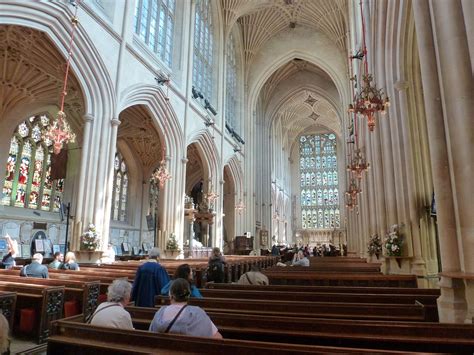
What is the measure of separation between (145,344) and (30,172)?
47.7 feet

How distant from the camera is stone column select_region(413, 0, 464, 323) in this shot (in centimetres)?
364

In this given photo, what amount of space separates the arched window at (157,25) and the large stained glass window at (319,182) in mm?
29219

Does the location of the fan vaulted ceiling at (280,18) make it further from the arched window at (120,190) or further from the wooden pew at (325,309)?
the wooden pew at (325,309)

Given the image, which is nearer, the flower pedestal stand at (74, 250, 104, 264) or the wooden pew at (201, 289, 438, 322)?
the wooden pew at (201, 289, 438, 322)

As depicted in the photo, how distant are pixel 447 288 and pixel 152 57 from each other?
41.3 feet

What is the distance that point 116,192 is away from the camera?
62.5 ft

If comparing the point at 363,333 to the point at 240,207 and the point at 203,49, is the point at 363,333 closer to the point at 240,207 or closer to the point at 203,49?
the point at 203,49

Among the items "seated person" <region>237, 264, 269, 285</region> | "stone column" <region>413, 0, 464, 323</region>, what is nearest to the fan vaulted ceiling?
"stone column" <region>413, 0, 464, 323</region>

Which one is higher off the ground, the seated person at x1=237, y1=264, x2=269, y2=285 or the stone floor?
the seated person at x1=237, y1=264, x2=269, y2=285

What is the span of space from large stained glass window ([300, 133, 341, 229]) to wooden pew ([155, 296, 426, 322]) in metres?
36.8

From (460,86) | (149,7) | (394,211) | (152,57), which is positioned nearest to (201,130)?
(152,57)

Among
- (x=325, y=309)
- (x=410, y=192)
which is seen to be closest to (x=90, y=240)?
(x=325, y=309)

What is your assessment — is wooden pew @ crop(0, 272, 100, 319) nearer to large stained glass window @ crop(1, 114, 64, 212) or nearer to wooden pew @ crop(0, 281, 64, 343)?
wooden pew @ crop(0, 281, 64, 343)

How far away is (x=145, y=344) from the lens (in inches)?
75.7
